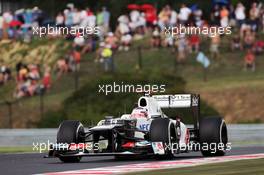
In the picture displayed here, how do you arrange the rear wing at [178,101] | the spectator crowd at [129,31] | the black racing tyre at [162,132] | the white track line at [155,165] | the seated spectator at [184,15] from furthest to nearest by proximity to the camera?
the spectator crowd at [129,31] → the seated spectator at [184,15] → the rear wing at [178,101] → the black racing tyre at [162,132] → the white track line at [155,165]

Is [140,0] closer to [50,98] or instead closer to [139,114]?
[50,98]

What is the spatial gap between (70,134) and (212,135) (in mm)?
2865

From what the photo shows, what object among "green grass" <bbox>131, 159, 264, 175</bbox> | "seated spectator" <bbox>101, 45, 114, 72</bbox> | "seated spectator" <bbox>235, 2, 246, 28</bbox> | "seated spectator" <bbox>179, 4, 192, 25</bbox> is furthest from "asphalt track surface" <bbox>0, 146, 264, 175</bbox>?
"seated spectator" <bbox>101, 45, 114, 72</bbox>

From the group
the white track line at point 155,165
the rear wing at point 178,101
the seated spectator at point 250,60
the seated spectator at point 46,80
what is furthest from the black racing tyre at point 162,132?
the seated spectator at point 46,80

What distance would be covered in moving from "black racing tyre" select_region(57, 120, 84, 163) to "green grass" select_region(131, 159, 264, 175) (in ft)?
9.89

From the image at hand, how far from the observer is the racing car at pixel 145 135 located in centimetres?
1869

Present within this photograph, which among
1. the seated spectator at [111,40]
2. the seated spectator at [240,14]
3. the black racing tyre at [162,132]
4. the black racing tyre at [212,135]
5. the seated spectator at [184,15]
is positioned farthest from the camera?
the seated spectator at [111,40]

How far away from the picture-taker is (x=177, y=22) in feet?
124

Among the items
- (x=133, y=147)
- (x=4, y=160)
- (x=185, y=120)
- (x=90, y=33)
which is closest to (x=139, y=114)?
(x=133, y=147)

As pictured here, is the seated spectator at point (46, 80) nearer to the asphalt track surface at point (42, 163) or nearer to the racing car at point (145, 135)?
the asphalt track surface at point (42, 163)

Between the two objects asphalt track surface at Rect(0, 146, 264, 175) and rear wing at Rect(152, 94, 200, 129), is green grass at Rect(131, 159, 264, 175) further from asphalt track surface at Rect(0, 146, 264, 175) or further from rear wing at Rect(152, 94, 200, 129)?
rear wing at Rect(152, 94, 200, 129)

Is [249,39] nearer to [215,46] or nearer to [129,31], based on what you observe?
[215,46]

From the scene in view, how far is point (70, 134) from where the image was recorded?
Result: 1914 cm

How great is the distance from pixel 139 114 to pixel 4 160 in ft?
10.2
